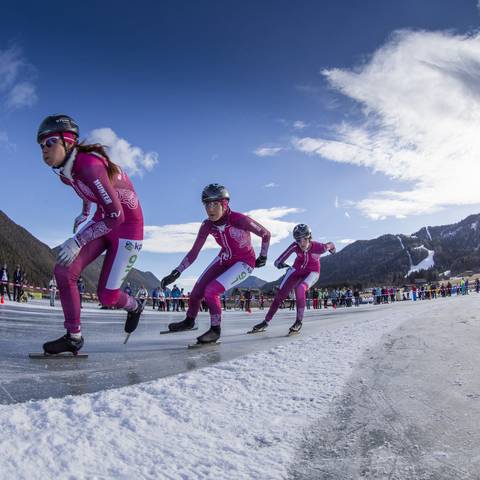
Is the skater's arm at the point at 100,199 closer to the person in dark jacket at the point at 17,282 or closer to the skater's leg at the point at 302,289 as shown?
the skater's leg at the point at 302,289

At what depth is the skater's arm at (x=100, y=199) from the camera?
3.82m

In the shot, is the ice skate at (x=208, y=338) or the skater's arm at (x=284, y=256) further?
the skater's arm at (x=284, y=256)

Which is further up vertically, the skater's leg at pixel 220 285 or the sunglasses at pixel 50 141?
the sunglasses at pixel 50 141

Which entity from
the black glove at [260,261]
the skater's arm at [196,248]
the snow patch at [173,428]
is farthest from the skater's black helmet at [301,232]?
the snow patch at [173,428]

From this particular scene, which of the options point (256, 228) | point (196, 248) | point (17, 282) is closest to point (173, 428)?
point (256, 228)

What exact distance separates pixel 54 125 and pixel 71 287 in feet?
4.88

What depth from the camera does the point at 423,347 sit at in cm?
400

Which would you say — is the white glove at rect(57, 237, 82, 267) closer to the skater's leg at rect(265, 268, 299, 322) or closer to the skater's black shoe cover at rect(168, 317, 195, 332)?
the skater's black shoe cover at rect(168, 317, 195, 332)

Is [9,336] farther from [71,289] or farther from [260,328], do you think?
[260,328]

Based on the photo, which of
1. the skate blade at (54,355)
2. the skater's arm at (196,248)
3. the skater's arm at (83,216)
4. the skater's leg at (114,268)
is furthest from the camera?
the skater's arm at (196,248)

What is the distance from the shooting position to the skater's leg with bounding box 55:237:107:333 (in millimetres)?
4020

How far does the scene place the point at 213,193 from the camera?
19.9 ft

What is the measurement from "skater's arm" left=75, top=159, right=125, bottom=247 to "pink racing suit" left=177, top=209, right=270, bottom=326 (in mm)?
2424

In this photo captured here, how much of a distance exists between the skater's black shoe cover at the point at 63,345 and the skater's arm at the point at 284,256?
5.47 metres
